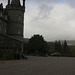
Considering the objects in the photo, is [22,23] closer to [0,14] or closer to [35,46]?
[0,14]

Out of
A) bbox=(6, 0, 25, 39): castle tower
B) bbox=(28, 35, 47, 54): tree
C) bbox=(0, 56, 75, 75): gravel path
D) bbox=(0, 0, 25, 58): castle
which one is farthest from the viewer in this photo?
bbox=(28, 35, 47, 54): tree

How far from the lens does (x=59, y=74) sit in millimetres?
15984

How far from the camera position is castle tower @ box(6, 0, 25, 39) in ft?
194

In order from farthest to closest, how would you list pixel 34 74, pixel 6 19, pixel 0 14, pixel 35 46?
pixel 35 46 → pixel 6 19 → pixel 0 14 → pixel 34 74

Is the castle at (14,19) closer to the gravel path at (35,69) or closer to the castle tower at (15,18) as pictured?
the castle tower at (15,18)

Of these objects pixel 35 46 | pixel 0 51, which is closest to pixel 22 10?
pixel 0 51

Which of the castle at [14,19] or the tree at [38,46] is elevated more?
the castle at [14,19]

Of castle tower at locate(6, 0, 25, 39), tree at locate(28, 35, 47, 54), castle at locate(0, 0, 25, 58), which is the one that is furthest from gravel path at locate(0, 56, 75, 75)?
tree at locate(28, 35, 47, 54)

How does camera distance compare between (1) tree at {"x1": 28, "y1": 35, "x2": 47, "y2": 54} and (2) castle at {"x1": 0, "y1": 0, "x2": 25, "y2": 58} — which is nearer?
(2) castle at {"x1": 0, "y1": 0, "x2": 25, "y2": 58}

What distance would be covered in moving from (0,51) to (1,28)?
44.5 feet

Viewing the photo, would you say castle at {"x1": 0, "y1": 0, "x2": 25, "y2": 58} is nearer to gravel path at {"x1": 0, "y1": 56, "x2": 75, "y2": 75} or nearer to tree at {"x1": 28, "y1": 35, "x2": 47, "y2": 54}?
tree at {"x1": 28, "y1": 35, "x2": 47, "y2": 54}

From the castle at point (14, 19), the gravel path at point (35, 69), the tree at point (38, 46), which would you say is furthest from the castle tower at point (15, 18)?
the gravel path at point (35, 69)

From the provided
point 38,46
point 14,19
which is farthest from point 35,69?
point 38,46

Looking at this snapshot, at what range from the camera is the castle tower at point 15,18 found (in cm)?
5903
